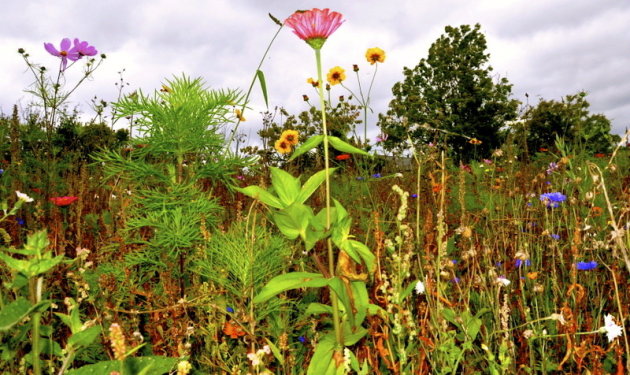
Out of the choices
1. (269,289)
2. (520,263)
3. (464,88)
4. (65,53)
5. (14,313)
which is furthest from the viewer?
(464,88)

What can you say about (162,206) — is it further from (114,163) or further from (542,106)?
(542,106)

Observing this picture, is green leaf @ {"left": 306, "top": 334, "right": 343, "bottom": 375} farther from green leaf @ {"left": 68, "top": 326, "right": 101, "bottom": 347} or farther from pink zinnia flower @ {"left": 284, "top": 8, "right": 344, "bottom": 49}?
pink zinnia flower @ {"left": 284, "top": 8, "right": 344, "bottom": 49}

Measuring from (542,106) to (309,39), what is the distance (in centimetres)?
2907

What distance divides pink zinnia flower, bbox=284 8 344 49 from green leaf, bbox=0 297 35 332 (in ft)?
3.33

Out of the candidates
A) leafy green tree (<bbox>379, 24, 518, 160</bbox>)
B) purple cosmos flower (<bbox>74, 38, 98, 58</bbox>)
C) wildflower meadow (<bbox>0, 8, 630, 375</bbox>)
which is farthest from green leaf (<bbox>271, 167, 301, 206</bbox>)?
leafy green tree (<bbox>379, 24, 518, 160</bbox>)

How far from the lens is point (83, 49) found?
3.40m

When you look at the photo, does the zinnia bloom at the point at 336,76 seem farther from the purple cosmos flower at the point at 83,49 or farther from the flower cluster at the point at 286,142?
the purple cosmos flower at the point at 83,49

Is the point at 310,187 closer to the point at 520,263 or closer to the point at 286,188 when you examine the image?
the point at 286,188

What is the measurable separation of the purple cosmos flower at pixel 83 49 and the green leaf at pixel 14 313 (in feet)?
9.71

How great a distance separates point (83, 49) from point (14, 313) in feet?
9.93

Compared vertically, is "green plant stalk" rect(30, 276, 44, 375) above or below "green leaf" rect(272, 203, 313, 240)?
below

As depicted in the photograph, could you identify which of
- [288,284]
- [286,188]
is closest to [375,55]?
[286,188]

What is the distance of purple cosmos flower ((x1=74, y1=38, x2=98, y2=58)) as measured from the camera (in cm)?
338

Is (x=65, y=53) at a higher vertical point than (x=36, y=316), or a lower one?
higher
